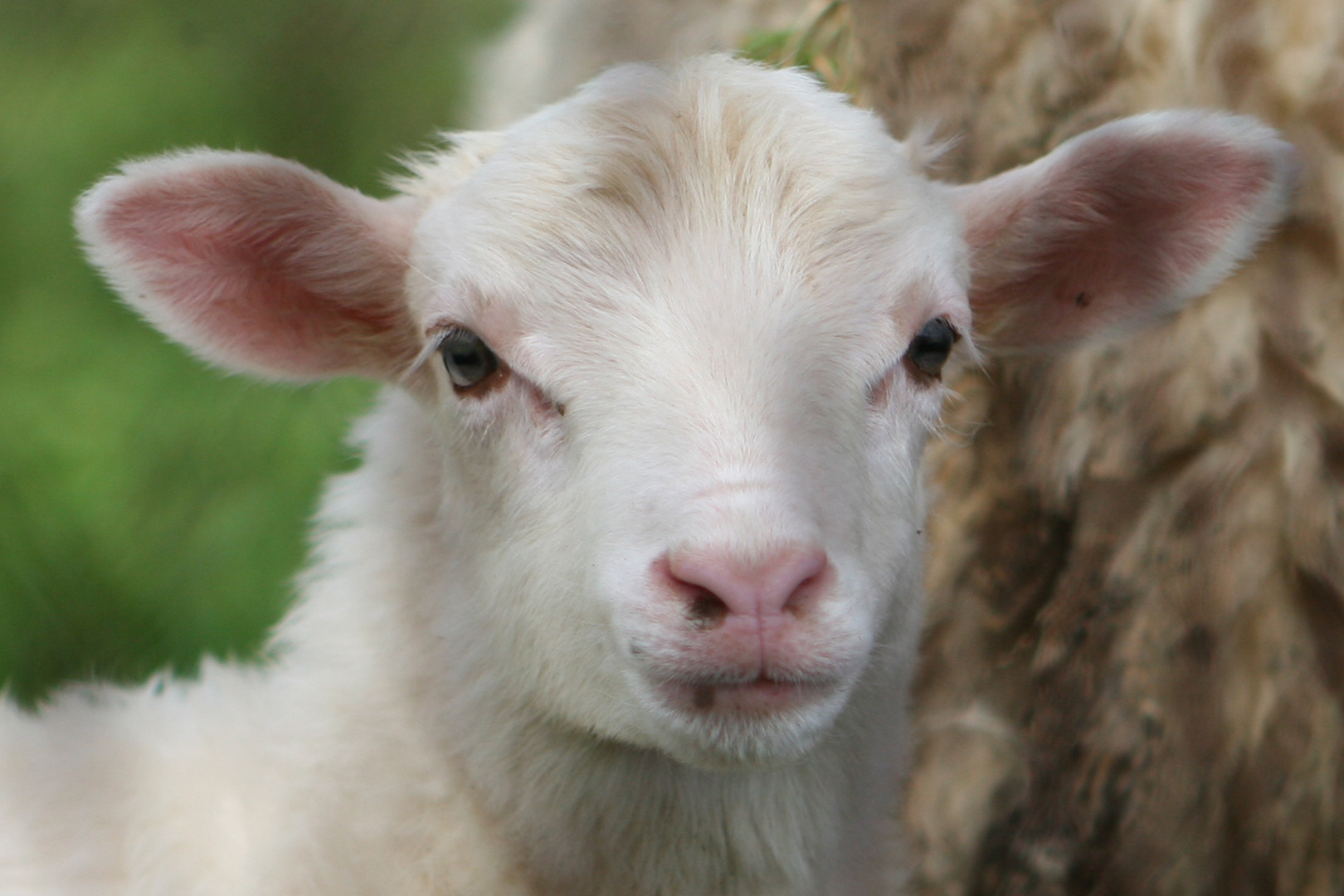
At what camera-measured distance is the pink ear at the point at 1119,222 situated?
96.0 inches

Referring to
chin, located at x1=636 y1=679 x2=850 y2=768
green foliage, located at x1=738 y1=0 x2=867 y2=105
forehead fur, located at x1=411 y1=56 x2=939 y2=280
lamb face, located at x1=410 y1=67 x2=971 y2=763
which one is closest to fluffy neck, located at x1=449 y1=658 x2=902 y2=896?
lamb face, located at x1=410 y1=67 x2=971 y2=763

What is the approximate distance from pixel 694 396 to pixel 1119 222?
1156 mm

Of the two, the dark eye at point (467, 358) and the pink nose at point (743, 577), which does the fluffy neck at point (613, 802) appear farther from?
the pink nose at point (743, 577)

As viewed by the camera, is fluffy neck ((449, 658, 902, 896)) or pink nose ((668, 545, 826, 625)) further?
fluffy neck ((449, 658, 902, 896))

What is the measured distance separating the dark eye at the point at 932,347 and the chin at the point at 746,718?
0.66 metres

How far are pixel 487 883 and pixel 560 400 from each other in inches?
33.0

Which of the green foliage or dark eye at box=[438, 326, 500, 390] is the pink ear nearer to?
dark eye at box=[438, 326, 500, 390]

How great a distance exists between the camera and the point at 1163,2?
2.88 metres

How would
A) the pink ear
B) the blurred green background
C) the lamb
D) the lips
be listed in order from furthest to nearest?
the pink ear < the lamb < the lips < the blurred green background

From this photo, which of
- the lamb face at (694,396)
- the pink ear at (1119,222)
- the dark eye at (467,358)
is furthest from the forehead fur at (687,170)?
the pink ear at (1119,222)

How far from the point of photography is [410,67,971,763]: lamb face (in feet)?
5.82

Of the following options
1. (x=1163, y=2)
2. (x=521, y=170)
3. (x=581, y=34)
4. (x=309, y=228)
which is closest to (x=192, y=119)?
(x=581, y=34)

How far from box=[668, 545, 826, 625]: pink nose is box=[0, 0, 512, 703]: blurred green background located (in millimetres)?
680

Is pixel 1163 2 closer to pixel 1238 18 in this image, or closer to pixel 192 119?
pixel 1238 18
